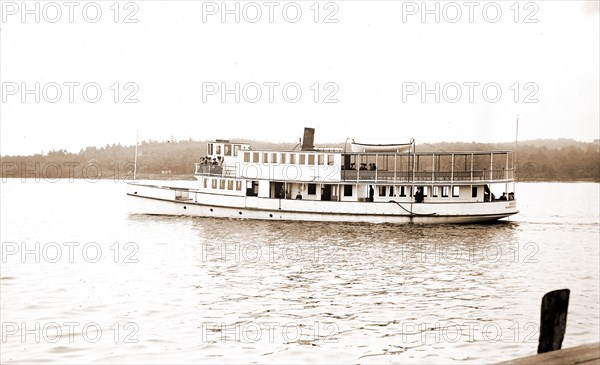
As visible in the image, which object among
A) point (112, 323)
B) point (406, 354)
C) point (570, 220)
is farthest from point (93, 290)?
point (570, 220)

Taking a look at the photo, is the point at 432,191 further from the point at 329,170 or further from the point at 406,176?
the point at 329,170

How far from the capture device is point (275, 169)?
45375 mm

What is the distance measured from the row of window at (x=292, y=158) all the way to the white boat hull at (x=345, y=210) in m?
2.98

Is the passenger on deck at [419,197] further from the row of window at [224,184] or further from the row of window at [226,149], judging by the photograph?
the row of window at [226,149]

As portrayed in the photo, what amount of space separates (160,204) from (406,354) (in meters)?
37.4

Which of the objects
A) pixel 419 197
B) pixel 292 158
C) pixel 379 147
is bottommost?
pixel 419 197

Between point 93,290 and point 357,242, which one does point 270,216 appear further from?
point 93,290

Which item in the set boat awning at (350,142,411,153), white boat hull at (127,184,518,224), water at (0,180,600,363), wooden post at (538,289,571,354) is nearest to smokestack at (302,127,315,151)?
boat awning at (350,142,411,153)

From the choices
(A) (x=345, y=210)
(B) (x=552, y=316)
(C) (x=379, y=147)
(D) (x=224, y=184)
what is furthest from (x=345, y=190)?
(B) (x=552, y=316)

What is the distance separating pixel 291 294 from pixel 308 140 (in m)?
27.8

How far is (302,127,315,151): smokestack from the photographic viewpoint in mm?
47750

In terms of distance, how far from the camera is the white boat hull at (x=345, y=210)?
1714 inches

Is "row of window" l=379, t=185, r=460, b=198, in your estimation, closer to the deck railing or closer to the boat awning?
the deck railing

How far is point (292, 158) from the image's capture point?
149 ft
